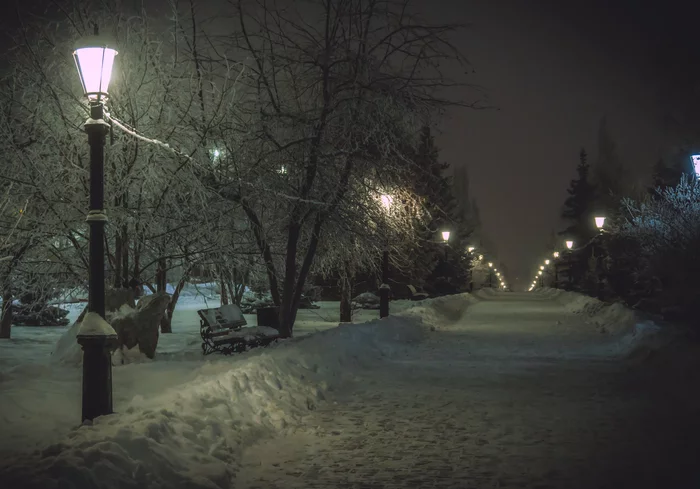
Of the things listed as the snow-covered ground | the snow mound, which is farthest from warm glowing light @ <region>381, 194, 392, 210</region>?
the snow mound

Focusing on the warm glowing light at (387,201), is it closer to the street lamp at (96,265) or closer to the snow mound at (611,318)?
the snow mound at (611,318)

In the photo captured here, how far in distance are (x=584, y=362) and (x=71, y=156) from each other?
10530 millimetres

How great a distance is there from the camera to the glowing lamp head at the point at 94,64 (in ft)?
24.5

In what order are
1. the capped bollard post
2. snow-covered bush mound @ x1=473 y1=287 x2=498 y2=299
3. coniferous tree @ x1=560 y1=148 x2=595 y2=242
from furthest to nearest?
coniferous tree @ x1=560 y1=148 x2=595 y2=242 < snow-covered bush mound @ x1=473 y1=287 x2=498 y2=299 < the capped bollard post

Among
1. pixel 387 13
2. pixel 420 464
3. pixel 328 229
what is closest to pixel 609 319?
pixel 328 229

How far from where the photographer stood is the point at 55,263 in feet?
49.1

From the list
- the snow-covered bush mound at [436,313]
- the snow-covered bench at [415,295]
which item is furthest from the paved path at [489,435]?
the snow-covered bench at [415,295]

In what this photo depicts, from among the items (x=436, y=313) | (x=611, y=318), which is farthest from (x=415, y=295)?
(x=611, y=318)

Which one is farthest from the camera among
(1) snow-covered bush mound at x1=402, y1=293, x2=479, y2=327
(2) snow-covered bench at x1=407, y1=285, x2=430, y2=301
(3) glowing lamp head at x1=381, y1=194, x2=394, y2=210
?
(2) snow-covered bench at x1=407, y1=285, x2=430, y2=301

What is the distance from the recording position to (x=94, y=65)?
7.52 m

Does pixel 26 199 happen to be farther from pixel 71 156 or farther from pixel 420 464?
pixel 420 464

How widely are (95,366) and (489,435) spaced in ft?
13.8

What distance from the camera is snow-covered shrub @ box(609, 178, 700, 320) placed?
19.7 m

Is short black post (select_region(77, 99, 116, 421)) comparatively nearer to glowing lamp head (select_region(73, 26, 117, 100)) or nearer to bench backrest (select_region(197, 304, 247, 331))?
glowing lamp head (select_region(73, 26, 117, 100))
